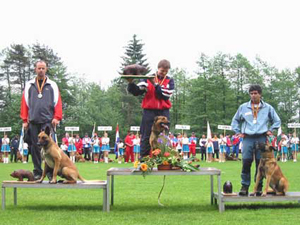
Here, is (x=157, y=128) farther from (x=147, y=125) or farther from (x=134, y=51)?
(x=134, y=51)

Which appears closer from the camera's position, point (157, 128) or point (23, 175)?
point (157, 128)

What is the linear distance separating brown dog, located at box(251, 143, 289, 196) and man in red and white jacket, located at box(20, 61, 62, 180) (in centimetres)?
409

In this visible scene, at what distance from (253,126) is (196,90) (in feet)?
195

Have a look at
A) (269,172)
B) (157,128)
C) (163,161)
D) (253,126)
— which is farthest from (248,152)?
(157,128)

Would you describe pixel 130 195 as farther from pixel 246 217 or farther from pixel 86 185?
pixel 246 217

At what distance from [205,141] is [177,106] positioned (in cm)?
4176

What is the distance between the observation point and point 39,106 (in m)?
8.86

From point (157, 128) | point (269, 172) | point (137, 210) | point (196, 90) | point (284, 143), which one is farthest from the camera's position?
point (196, 90)

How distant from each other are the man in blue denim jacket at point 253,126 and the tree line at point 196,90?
58.8 m

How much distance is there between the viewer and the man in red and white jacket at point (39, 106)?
8.86m

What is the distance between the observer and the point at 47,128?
8.28 metres

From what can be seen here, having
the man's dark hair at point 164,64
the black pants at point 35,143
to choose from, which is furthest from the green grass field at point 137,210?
the man's dark hair at point 164,64

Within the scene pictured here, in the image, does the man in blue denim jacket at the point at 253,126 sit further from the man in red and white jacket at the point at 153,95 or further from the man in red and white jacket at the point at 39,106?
the man in red and white jacket at the point at 39,106

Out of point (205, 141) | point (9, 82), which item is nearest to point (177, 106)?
point (9, 82)
